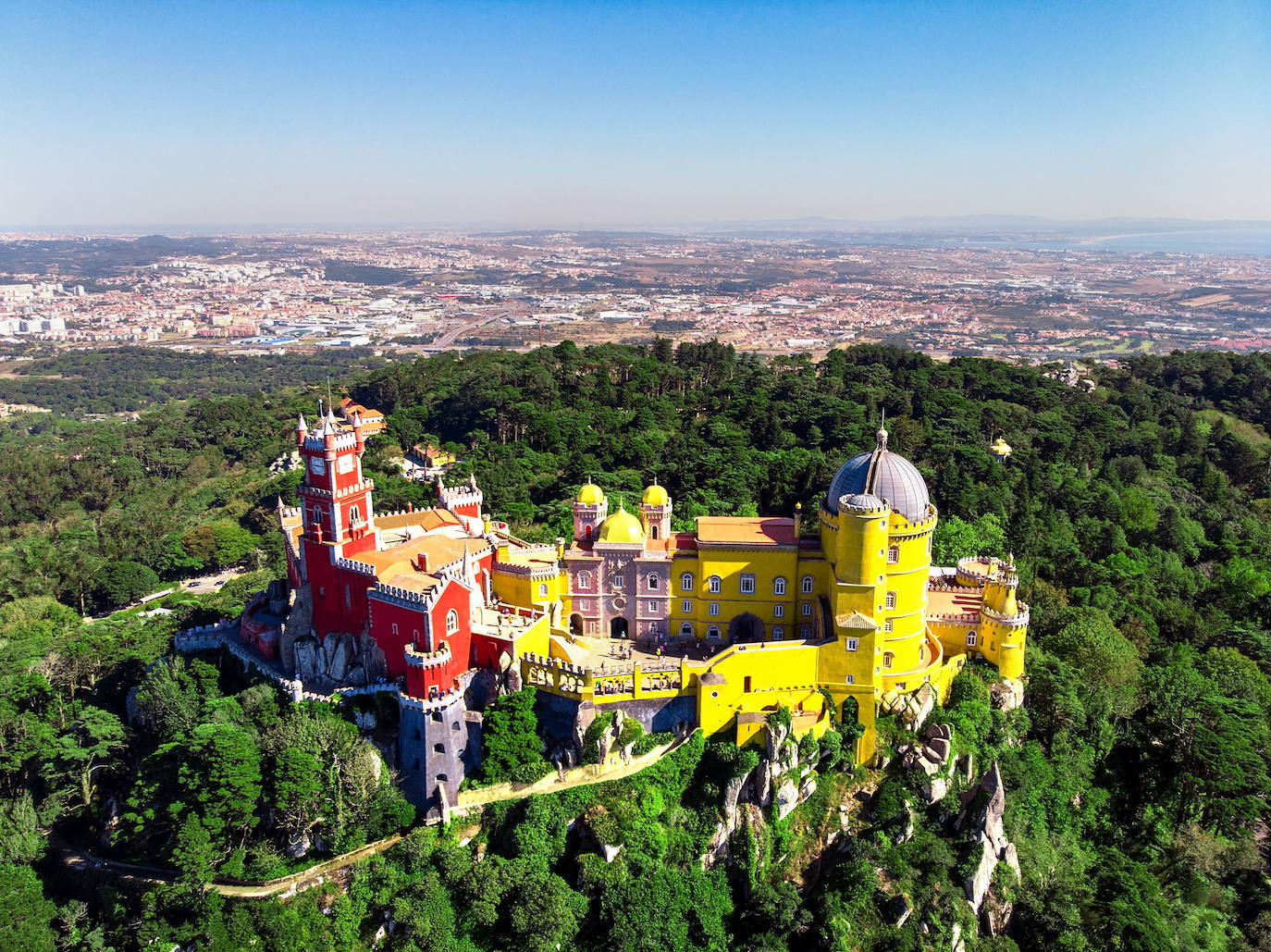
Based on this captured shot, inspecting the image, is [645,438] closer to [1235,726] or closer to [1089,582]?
[1089,582]

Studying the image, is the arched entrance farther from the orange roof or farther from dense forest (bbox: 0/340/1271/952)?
dense forest (bbox: 0/340/1271/952)

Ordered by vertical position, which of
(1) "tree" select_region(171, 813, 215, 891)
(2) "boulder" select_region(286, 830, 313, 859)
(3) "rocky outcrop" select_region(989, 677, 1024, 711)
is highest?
(3) "rocky outcrop" select_region(989, 677, 1024, 711)

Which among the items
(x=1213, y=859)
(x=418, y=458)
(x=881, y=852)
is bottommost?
(x=1213, y=859)

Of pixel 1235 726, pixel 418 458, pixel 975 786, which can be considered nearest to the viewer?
pixel 975 786

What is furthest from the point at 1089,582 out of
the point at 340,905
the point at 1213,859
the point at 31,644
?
the point at 31,644

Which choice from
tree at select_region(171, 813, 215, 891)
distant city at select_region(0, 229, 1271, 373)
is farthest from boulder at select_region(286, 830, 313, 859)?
distant city at select_region(0, 229, 1271, 373)

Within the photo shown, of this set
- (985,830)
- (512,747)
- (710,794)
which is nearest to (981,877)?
(985,830)

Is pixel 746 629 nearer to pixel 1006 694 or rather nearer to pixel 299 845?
pixel 1006 694
